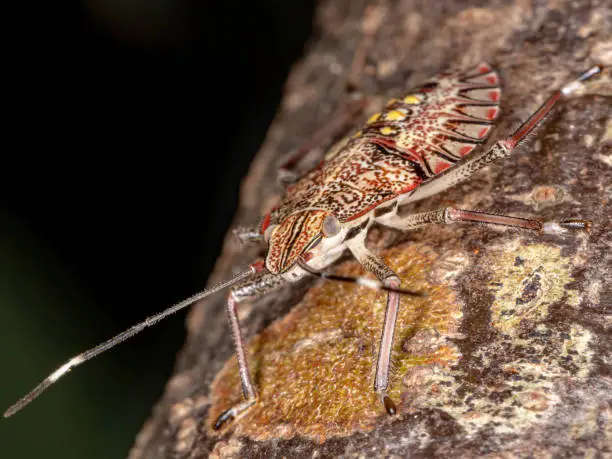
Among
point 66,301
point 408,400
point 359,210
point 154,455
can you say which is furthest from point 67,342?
point 408,400

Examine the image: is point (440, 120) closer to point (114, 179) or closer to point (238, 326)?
point (238, 326)

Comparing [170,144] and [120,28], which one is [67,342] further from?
[120,28]

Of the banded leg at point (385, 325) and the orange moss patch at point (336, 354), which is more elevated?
the banded leg at point (385, 325)

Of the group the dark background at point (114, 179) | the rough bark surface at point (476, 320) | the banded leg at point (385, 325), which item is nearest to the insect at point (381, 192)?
the banded leg at point (385, 325)

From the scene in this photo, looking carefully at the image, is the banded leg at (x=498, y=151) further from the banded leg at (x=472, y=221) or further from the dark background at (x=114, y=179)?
the dark background at (x=114, y=179)

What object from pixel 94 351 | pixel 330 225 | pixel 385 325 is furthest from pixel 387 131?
pixel 94 351

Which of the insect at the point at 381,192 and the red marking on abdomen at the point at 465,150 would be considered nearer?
the insect at the point at 381,192
